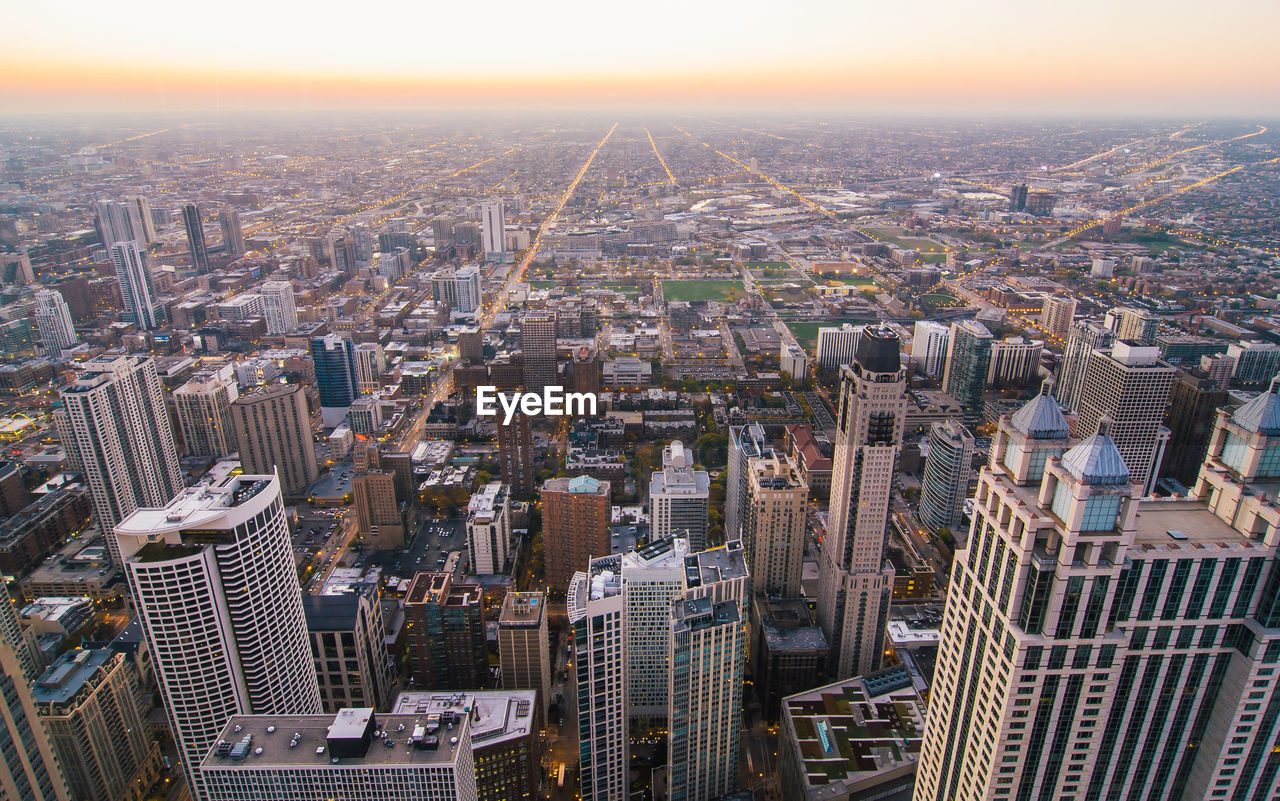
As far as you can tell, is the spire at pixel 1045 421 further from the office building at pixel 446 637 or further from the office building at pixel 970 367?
the office building at pixel 970 367

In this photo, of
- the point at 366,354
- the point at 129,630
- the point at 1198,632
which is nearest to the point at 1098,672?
the point at 1198,632

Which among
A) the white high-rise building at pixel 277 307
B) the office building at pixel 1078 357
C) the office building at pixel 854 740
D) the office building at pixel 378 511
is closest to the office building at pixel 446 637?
the office building at pixel 378 511

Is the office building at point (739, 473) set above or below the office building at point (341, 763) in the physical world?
below

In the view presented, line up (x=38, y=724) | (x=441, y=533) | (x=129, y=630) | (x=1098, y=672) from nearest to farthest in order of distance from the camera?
(x=1098, y=672) → (x=38, y=724) → (x=129, y=630) → (x=441, y=533)

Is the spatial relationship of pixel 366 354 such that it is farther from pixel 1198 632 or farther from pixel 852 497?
pixel 1198 632

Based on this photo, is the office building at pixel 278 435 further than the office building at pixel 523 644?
Yes

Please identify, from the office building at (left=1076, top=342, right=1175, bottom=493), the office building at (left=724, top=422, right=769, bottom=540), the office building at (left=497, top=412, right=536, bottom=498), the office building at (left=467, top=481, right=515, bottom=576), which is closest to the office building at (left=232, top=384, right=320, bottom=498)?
the office building at (left=497, top=412, right=536, bottom=498)
